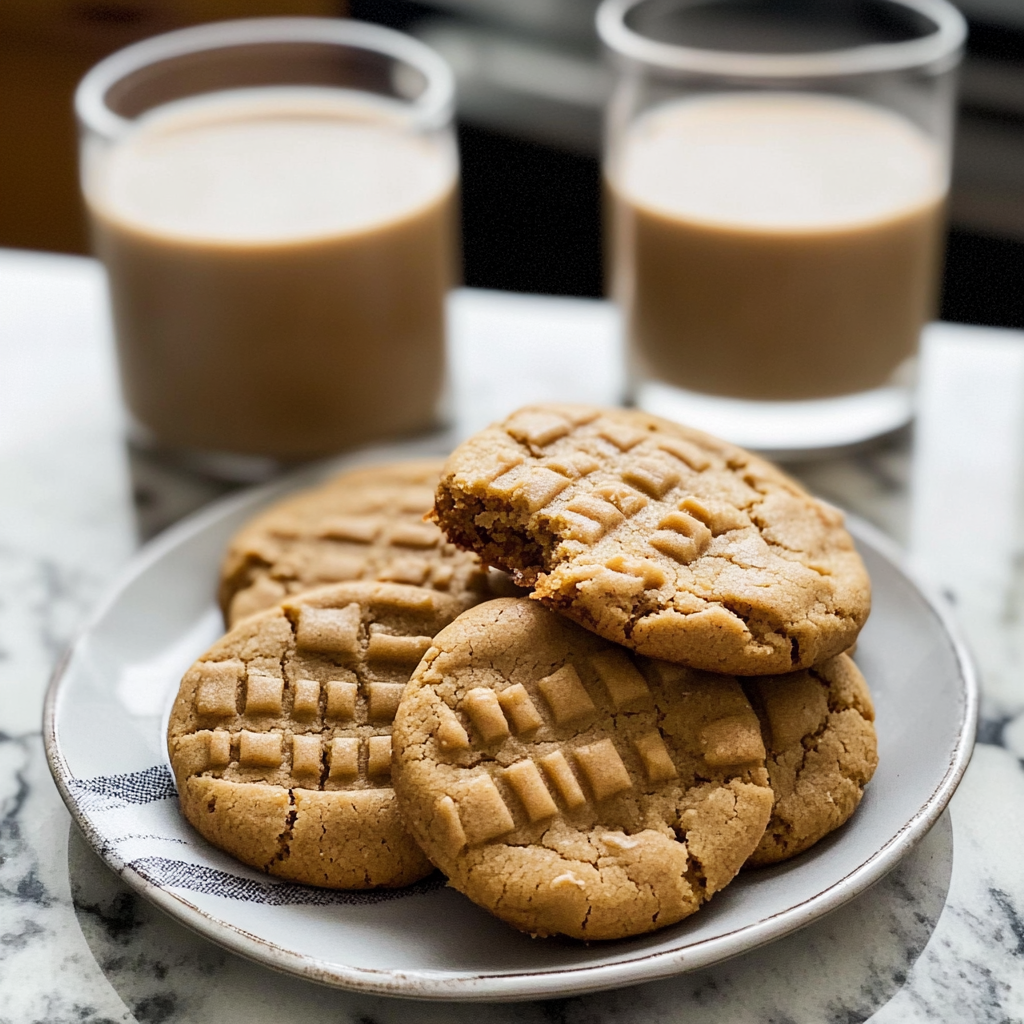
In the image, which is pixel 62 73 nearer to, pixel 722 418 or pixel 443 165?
pixel 443 165

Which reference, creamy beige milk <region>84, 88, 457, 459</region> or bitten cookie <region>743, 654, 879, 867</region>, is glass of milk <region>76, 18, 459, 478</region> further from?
bitten cookie <region>743, 654, 879, 867</region>

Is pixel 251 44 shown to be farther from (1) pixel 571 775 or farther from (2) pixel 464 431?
(1) pixel 571 775

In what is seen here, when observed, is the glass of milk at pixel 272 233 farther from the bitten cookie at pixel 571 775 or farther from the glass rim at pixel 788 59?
the bitten cookie at pixel 571 775

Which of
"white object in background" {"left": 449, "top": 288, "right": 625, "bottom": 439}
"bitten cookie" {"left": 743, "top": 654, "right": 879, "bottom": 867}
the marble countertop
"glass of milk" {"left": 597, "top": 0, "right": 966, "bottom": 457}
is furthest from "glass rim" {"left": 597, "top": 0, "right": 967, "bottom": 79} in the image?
"bitten cookie" {"left": 743, "top": 654, "right": 879, "bottom": 867}

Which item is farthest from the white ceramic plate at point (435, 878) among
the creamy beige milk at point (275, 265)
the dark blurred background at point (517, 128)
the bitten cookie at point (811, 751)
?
the dark blurred background at point (517, 128)

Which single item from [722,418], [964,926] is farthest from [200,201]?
[964,926]

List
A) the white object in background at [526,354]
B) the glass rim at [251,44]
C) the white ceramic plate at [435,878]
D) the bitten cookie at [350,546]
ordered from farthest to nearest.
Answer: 1. the white object in background at [526,354]
2. the glass rim at [251,44]
3. the bitten cookie at [350,546]
4. the white ceramic plate at [435,878]

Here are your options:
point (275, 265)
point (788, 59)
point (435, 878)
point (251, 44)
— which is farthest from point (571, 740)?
point (251, 44)
